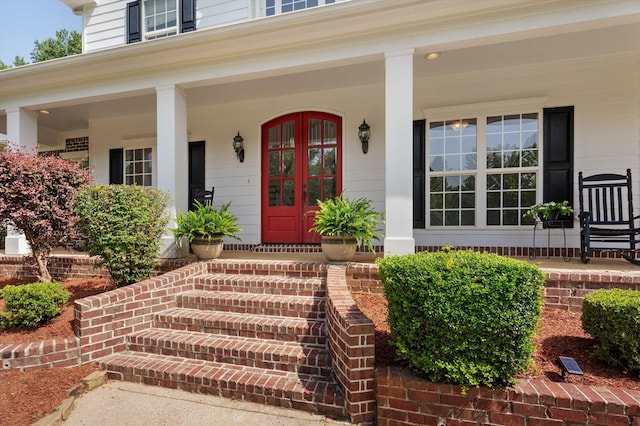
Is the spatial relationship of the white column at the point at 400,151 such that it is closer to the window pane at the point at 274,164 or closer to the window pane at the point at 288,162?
the window pane at the point at 288,162

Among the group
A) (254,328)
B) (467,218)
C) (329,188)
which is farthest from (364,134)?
(254,328)

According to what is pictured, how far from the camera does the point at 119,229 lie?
3.46 m

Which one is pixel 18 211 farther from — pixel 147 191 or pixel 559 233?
pixel 559 233

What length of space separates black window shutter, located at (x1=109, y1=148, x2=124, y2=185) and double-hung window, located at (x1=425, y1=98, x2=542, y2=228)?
20.8ft

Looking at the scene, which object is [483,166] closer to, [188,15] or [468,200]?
[468,200]

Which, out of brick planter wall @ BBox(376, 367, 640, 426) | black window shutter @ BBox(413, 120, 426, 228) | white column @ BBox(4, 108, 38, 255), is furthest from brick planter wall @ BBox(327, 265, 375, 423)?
white column @ BBox(4, 108, 38, 255)

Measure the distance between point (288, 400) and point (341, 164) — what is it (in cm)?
402

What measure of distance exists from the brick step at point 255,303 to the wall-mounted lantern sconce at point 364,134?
305 cm

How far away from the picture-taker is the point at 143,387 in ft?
8.31

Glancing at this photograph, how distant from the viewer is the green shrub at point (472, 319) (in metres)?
1.81

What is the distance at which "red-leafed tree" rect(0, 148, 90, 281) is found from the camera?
3.63 metres

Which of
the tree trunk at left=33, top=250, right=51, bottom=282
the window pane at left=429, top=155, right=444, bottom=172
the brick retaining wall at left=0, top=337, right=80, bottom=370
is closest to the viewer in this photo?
the brick retaining wall at left=0, top=337, right=80, bottom=370

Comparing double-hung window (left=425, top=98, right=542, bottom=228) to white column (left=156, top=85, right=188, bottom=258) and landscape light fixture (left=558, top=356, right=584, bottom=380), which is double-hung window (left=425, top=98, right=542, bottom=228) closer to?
landscape light fixture (left=558, top=356, right=584, bottom=380)

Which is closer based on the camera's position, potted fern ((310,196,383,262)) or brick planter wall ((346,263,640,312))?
brick planter wall ((346,263,640,312))
